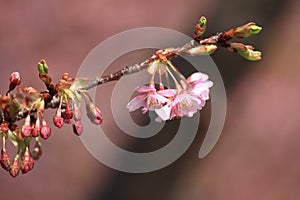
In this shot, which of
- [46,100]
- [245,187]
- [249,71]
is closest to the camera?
[46,100]

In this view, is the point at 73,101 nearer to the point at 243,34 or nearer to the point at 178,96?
the point at 178,96

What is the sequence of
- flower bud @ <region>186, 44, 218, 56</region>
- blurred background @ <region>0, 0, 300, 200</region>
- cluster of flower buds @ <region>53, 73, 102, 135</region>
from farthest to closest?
blurred background @ <region>0, 0, 300, 200</region>, cluster of flower buds @ <region>53, 73, 102, 135</region>, flower bud @ <region>186, 44, 218, 56</region>

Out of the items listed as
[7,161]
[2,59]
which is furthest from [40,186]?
[7,161]

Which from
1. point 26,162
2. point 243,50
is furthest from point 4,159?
point 243,50

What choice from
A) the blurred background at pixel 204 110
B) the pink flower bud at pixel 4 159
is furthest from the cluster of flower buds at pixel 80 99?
the blurred background at pixel 204 110

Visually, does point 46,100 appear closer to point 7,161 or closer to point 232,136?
point 7,161

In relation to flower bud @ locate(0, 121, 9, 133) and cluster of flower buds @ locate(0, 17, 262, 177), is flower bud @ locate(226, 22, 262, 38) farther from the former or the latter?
flower bud @ locate(0, 121, 9, 133)

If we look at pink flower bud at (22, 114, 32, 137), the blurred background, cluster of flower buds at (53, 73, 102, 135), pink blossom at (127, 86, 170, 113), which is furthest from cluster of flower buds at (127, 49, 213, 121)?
the blurred background

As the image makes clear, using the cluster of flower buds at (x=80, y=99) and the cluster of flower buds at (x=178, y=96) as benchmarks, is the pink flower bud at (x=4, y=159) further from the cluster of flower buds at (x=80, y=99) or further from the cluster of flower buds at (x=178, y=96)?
the cluster of flower buds at (x=178, y=96)

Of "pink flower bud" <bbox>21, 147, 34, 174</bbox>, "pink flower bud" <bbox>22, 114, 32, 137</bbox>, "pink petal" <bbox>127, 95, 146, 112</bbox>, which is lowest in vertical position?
"pink flower bud" <bbox>21, 147, 34, 174</bbox>

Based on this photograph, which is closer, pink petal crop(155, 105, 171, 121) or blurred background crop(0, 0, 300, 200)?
pink petal crop(155, 105, 171, 121)
